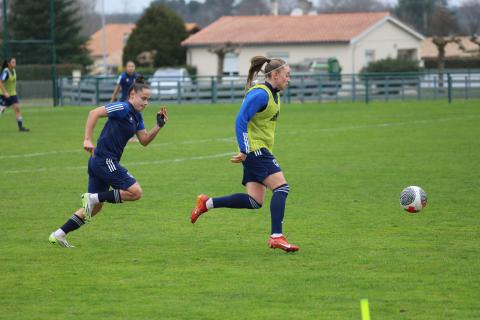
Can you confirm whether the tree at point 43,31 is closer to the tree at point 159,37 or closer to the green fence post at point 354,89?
the tree at point 159,37

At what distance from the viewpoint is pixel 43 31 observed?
48844mm

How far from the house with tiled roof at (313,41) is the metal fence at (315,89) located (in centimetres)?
1855

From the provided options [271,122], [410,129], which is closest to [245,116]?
[271,122]

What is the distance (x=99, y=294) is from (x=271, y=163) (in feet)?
7.95

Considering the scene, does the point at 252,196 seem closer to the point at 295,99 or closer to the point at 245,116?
the point at 245,116

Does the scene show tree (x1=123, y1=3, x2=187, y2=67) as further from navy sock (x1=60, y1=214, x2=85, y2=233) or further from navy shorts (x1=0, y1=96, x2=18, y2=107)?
navy sock (x1=60, y1=214, x2=85, y2=233)

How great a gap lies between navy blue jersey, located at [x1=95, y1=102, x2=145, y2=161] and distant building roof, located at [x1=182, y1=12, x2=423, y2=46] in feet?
168

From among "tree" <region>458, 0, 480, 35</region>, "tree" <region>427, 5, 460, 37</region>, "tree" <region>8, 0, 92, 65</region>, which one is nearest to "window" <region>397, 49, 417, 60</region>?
"tree" <region>8, 0, 92, 65</region>

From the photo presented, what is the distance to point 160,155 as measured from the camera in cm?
1895

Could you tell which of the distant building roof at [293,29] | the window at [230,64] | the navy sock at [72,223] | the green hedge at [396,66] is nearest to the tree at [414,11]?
the distant building roof at [293,29]

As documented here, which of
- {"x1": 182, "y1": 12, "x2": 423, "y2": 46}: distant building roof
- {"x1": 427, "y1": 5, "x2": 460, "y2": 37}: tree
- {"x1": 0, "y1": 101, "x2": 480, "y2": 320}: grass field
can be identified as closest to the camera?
{"x1": 0, "y1": 101, "x2": 480, "y2": 320}: grass field

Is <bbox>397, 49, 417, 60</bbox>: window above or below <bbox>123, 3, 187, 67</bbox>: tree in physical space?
below

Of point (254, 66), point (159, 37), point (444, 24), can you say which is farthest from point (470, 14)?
point (254, 66)

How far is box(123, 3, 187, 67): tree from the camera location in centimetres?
6738
